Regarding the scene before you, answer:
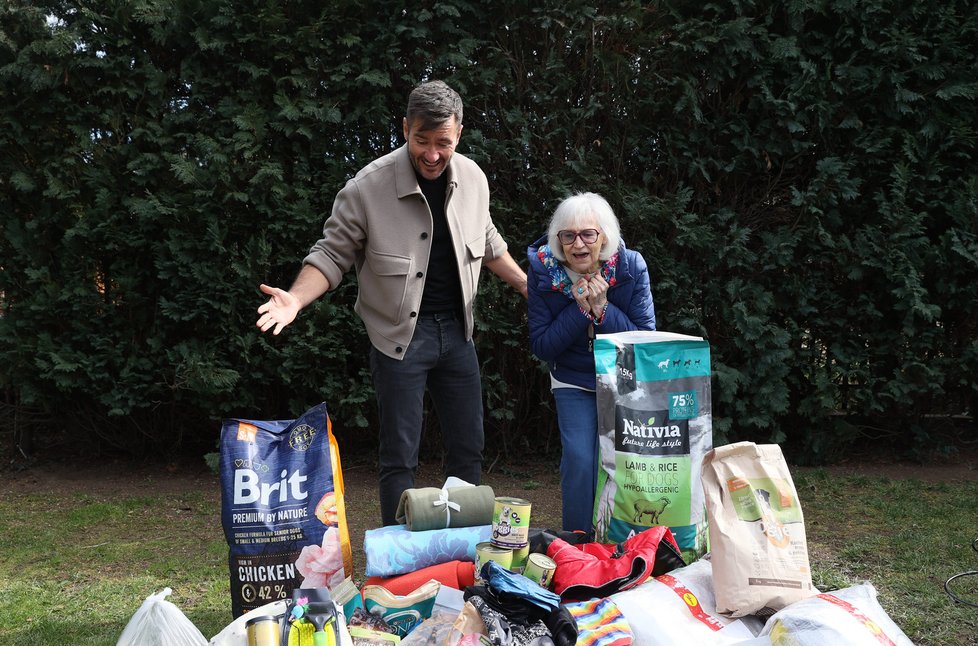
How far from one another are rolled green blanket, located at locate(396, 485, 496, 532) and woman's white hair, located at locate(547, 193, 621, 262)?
0.89m

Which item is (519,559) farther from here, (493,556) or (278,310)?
(278,310)

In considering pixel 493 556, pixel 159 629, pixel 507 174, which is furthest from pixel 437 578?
pixel 507 174

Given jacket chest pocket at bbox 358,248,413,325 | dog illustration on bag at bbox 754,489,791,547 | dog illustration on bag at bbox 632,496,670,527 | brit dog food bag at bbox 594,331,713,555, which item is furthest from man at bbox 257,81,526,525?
dog illustration on bag at bbox 754,489,791,547

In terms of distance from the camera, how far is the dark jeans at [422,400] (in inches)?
108

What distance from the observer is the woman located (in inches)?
110

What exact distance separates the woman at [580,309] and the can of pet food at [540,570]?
0.54m

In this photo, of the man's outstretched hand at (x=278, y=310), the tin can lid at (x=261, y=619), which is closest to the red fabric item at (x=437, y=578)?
the tin can lid at (x=261, y=619)

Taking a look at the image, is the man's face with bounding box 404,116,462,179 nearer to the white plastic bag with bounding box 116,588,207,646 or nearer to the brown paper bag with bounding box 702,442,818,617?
the brown paper bag with bounding box 702,442,818,617

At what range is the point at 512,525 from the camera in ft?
7.45

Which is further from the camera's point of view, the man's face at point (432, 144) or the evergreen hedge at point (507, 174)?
the evergreen hedge at point (507, 174)

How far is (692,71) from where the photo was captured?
4.55 metres

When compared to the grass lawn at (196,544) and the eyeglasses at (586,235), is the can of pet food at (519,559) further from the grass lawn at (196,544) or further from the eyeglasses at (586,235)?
the grass lawn at (196,544)

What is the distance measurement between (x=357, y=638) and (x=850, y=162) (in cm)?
376

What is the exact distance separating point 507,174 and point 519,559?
2850mm
